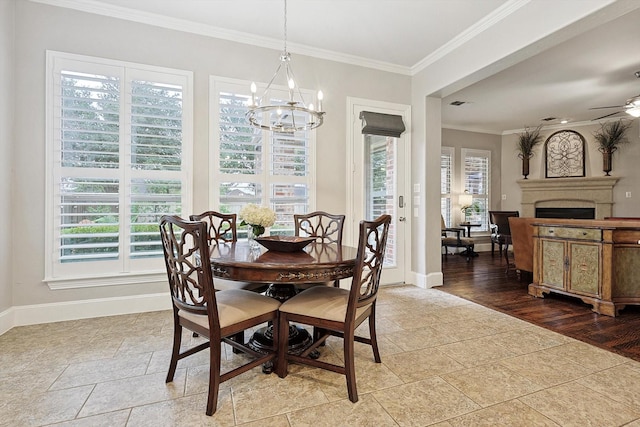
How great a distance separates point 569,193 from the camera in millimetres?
6777

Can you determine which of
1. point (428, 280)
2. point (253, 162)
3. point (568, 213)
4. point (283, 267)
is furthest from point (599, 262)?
point (568, 213)

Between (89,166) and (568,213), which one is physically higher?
(89,166)

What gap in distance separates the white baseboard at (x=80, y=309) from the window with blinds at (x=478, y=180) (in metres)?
6.69

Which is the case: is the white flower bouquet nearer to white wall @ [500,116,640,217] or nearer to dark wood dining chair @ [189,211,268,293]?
dark wood dining chair @ [189,211,268,293]

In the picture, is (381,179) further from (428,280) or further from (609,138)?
(609,138)

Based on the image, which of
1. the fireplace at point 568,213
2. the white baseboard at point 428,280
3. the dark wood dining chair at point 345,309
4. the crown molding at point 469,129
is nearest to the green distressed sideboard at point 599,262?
the white baseboard at point 428,280

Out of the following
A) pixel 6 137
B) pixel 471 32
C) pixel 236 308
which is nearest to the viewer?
pixel 236 308

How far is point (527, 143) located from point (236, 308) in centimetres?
782

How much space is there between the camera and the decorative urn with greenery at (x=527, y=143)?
7.07 metres

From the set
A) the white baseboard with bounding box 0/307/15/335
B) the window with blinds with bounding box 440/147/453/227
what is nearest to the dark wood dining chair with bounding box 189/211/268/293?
the white baseboard with bounding box 0/307/15/335

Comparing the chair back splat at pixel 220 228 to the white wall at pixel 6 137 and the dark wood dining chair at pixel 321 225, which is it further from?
the white wall at pixel 6 137

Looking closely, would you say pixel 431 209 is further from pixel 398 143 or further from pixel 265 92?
pixel 265 92

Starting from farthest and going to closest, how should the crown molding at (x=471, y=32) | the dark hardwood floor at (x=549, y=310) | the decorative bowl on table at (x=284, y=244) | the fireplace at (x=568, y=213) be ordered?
the fireplace at (x=568, y=213) < the crown molding at (x=471, y=32) < the dark hardwood floor at (x=549, y=310) < the decorative bowl on table at (x=284, y=244)

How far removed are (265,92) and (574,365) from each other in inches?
141
